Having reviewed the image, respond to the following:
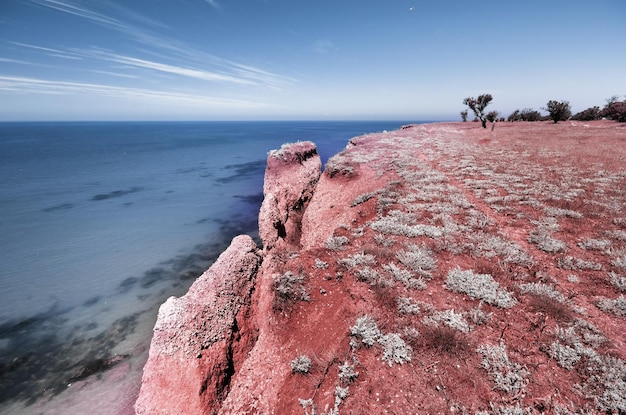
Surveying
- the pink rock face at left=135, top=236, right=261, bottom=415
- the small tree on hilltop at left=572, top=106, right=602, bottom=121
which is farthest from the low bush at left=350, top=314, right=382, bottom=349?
the small tree on hilltop at left=572, top=106, right=602, bottom=121

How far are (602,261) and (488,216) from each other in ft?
14.0

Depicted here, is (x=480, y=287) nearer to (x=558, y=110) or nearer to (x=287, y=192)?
(x=287, y=192)

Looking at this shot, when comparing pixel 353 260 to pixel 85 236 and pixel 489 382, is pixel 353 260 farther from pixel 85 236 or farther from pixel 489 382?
pixel 85 236

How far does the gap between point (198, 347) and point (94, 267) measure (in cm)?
2133

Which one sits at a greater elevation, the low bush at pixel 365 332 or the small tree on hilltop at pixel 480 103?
the small tree on hilltop at pixel 480 103

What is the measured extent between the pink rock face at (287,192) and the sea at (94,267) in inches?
314

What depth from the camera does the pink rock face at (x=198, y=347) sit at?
6.66 meters

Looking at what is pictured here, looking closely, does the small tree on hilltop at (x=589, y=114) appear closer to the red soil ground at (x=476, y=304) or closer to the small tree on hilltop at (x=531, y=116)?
the small tree on hilltop at (x=531, y=116)

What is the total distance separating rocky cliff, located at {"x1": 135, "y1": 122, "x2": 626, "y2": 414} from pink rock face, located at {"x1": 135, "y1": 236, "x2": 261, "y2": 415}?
0.11 feet

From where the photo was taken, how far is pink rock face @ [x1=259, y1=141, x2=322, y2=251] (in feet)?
62.2

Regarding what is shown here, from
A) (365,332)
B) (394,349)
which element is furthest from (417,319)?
(365,332)

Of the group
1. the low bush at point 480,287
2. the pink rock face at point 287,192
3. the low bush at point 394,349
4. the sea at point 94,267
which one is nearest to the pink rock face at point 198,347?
the low bush at point 394,349

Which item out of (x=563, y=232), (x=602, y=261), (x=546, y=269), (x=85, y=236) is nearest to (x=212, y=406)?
(x=546, y=269)

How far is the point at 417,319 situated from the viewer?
6.54m
